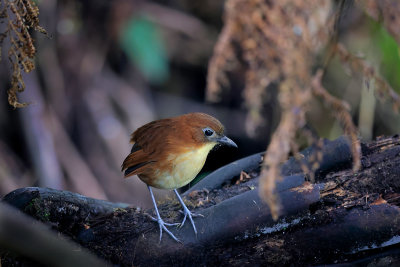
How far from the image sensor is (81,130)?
604cm

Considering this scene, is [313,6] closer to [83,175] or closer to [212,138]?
[212,138]

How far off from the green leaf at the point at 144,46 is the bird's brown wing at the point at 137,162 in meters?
3.03

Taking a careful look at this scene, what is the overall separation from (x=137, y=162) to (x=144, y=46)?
10.4 feet

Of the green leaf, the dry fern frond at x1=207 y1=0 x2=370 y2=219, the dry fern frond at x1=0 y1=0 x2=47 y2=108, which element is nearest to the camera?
the dry fern frond at x1=207 y1=0 x2=370 y2=219

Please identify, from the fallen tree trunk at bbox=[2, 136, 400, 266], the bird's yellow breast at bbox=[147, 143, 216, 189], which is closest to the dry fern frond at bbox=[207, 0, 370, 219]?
the fallen tree trunk at bbox=[2, 136, 400, 266]

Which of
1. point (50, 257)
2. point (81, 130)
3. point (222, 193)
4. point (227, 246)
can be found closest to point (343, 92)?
point (81, 130)

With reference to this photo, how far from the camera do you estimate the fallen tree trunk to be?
2574 mm

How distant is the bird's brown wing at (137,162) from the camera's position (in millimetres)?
2975

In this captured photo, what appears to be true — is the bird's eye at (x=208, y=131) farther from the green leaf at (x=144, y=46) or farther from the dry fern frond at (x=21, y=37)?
the green leaf at (x=144, y=46)

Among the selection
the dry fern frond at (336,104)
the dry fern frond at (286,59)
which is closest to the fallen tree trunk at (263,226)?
the dry fern frond at (286,59)

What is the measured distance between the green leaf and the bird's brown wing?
3.03 meters

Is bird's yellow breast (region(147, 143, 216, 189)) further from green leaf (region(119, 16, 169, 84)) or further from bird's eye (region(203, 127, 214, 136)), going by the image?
green leaf (region(119, 16, 169, 84))

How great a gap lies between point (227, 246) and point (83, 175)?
347 cm

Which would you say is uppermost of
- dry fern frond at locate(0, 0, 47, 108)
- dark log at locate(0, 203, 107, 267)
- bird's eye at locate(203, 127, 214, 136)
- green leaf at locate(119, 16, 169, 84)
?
green leaf at locate(119, 16, 169, 84)
